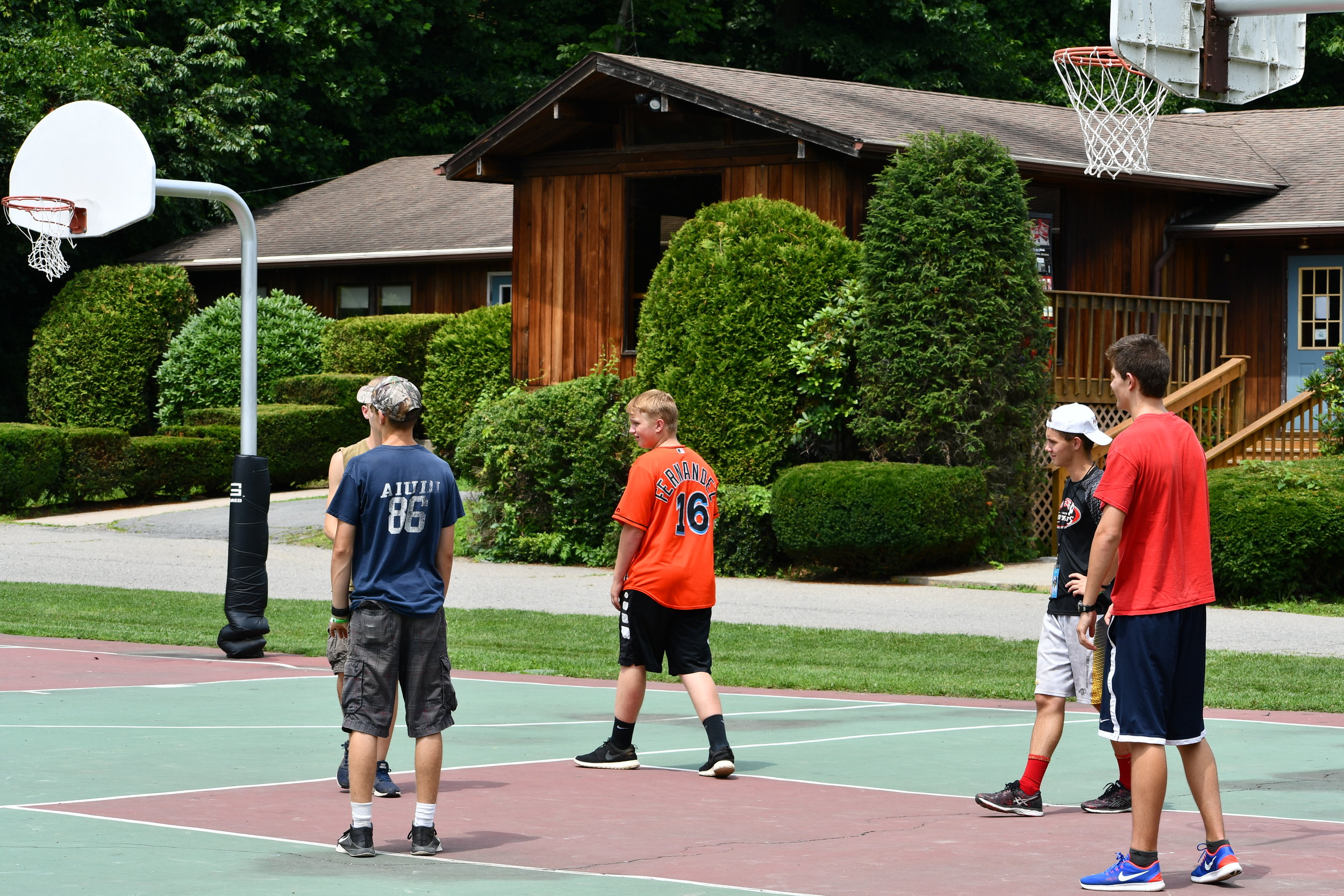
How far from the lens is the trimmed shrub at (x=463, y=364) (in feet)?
98.1

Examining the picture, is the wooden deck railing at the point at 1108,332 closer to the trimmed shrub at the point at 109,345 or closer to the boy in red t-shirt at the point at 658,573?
the boy in red t-shirt at the point at 658,573

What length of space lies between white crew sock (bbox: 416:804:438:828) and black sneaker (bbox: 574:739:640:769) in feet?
7.11

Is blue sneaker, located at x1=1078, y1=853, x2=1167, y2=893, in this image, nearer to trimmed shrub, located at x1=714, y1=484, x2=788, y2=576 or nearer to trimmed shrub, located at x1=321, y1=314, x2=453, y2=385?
trimmed shrub, located at x1=714, y1=484, x2=788, y2=576

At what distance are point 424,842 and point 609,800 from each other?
1402 millimetres

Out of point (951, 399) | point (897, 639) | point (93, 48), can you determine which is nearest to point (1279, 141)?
point (951, 399)

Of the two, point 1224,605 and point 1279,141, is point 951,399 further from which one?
point 1279,141

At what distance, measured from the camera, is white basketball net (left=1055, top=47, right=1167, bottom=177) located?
808 inches

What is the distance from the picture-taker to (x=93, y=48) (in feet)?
118

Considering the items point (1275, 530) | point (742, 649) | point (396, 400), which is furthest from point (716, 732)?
point (1275, 530)

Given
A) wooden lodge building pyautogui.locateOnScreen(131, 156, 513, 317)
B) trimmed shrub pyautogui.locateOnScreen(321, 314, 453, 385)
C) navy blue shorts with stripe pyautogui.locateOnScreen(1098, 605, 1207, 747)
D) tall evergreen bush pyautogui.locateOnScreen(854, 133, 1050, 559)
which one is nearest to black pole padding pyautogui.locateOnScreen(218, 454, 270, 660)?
tall evergreen bush pyautogui.locateOnScreen(854, 133, 1050, 559)

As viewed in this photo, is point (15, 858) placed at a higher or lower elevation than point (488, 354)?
lower

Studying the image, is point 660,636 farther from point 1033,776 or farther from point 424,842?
point 424,842


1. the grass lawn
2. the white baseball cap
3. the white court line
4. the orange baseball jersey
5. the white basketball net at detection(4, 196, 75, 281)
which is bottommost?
the grass lawn

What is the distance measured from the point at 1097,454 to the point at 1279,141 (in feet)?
38.3
